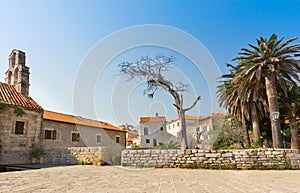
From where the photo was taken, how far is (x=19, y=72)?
15.9 metres

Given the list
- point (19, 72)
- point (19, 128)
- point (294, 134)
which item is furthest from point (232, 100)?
point (19, 72)

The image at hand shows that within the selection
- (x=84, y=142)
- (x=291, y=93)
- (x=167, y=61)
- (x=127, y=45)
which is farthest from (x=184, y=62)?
(x=84, y=142)

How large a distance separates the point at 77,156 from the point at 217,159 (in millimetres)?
8235

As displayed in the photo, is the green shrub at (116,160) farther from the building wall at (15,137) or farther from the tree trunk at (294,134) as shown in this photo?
the tree trunk at (294,134)

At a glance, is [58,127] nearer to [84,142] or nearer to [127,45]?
[84,142]

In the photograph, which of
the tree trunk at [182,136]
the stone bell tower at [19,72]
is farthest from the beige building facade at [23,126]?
the tree trunk at [182,136]

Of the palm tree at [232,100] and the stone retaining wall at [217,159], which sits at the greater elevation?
the palm tree at [232,100]

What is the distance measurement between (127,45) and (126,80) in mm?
2326

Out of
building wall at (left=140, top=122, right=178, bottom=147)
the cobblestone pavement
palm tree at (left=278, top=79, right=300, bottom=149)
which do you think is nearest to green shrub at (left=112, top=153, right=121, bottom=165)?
the cobblestone pavement

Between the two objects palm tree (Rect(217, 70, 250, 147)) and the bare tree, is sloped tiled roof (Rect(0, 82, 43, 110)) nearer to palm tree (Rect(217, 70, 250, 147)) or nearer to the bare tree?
the bare tree

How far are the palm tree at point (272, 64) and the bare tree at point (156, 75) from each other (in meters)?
4.93

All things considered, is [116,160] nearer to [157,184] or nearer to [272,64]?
[157,184]

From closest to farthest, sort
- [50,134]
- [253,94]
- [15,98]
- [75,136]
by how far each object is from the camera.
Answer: [15,98], [253,94], [50,134], [75,136]

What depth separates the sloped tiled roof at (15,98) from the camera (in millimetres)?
13513
